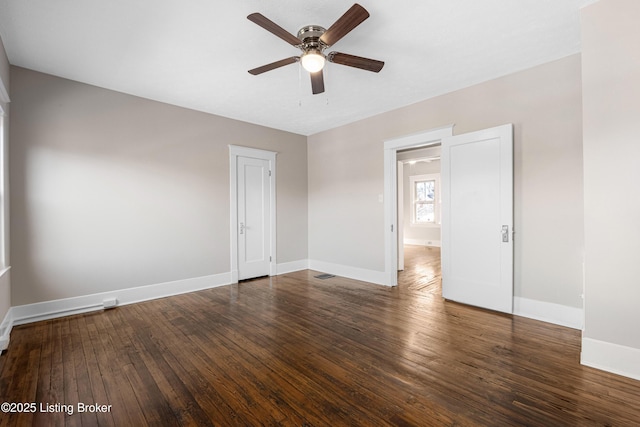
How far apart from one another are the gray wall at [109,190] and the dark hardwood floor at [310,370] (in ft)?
2.16

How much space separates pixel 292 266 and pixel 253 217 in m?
1.33

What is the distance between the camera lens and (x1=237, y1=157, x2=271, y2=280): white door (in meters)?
5.04

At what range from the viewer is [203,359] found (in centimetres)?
243

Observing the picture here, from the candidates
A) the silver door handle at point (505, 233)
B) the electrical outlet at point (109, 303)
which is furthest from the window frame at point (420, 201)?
the electrical outlet at point (109, 303)

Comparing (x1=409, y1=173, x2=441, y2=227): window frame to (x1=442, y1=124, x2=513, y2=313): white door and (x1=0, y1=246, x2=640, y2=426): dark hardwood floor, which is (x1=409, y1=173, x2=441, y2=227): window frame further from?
(x1=0, y1=246, x2=640, y2=426): dark hardwood floor

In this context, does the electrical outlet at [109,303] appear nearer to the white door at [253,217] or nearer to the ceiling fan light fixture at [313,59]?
the white door at [253,217]

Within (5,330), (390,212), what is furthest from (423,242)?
(5,330)

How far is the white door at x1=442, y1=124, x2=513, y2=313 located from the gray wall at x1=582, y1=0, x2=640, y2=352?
1.03 meters

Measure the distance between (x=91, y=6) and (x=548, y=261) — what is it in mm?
4875

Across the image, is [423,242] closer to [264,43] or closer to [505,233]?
[505,233]

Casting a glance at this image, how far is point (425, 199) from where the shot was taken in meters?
9.65

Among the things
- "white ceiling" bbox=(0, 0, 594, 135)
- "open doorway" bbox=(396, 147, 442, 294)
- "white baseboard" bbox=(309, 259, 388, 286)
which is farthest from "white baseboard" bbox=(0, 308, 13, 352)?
"open doorway" bbox=(396, 147, 442, 294)

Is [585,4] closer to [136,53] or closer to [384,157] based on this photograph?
[384,157]

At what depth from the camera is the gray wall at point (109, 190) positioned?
10.6ft
